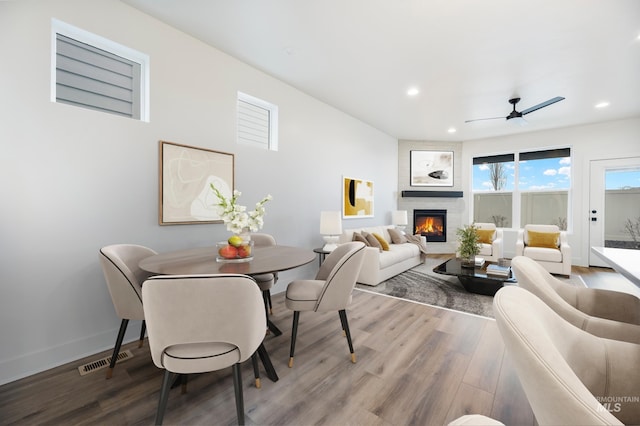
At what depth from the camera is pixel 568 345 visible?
972mm

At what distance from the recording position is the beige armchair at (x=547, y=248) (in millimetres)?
4426

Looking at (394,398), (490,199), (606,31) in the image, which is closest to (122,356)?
(394,398)

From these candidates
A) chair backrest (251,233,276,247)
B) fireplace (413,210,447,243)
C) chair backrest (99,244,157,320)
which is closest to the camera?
chair backrest (99,244,157,320)

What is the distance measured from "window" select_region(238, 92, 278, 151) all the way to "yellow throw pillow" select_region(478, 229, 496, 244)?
4.45m

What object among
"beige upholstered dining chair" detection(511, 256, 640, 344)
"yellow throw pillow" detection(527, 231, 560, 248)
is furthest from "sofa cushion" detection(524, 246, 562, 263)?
"beige upholstered dining chair" detection(511, 256, 640, 344)

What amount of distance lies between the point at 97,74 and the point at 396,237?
488cm

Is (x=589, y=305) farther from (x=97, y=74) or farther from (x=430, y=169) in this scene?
(x=430, y=169)

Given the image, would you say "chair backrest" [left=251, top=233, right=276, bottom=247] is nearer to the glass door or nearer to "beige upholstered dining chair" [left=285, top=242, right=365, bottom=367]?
"beige upholstered dining chair" [left=285, top=242, right=365, bottom=367]

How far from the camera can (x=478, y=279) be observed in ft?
11.3

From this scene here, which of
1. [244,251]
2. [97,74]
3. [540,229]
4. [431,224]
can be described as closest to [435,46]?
[244,251]

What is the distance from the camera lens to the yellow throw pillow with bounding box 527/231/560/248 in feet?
15.5

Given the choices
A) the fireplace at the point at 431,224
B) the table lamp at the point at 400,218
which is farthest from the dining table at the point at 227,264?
the fireplace at the point at 431,224

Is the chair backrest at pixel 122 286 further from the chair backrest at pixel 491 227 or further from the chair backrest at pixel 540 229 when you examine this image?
the chair backrest at pixel 540 229

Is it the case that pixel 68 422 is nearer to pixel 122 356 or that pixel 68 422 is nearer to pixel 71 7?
pixel 122 356
